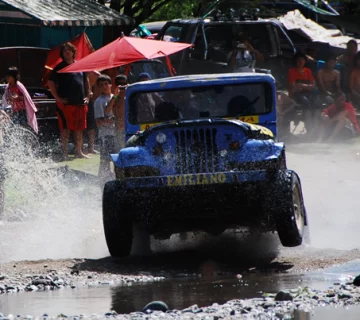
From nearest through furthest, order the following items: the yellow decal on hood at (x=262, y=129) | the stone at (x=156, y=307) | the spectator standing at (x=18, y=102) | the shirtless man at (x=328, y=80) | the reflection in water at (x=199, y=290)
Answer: the stone at (x=156, y=307)
the reflection in water at (x=199, y=290)
the yellow decal on hood at (x=262, y=129)
the spectator standing at (x=18, y=102)
the shirtless man at (x=328, y=80)

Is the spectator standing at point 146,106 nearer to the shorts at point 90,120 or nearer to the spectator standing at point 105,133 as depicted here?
the spectator standing at point 105,133

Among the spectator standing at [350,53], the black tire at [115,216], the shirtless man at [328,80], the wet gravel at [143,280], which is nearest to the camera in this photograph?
the wet gravel at [143,280]

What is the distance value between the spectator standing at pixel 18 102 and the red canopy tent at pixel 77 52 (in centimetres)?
175

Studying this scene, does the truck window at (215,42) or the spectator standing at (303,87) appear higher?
the truck window at (215,42)

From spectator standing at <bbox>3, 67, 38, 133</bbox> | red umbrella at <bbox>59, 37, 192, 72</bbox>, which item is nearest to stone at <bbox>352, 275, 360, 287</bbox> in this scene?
spectator standing at <bbox>3, 67, 38, 133</bbox>

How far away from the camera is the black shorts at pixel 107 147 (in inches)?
544

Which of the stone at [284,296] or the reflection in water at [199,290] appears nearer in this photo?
the stone at [284,296]

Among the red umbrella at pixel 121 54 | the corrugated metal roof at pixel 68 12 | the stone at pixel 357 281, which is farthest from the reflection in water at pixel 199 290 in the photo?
the corrugated metal roof at pixel 68 12

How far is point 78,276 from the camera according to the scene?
913 cm

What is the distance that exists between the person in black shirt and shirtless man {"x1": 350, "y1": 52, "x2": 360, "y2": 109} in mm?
6696

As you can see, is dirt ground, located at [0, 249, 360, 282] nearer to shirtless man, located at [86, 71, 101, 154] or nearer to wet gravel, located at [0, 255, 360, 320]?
wet gravel, located at [0, 255, 360, 320]

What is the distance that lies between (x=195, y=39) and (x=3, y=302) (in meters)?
12.1

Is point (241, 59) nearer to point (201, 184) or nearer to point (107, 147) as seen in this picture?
point (107, 147)

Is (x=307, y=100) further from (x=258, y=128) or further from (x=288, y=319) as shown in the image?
(x=288, y=319)
